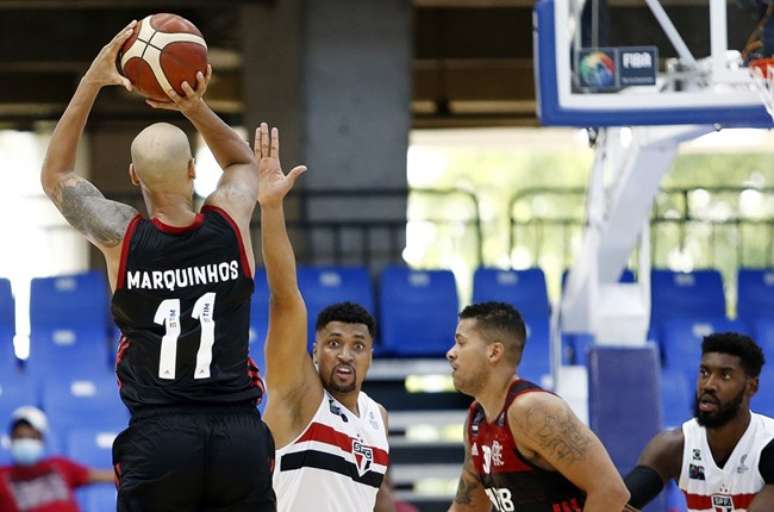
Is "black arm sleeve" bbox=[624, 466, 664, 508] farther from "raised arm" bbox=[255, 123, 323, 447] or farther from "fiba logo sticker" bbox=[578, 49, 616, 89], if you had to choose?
"fiba logo sticker" bbox=[578, 49, 616, 89]

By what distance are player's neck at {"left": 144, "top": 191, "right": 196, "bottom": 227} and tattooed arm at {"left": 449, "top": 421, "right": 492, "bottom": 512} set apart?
67.6 inches

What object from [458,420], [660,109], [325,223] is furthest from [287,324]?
[325,223]

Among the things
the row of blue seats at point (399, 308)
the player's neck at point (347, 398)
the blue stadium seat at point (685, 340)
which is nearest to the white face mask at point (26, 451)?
the row of blue seats at point (399, 308)

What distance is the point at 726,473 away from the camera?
7.02m

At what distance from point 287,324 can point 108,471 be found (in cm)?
466

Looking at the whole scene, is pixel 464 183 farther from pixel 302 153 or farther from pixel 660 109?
pixel 660 109

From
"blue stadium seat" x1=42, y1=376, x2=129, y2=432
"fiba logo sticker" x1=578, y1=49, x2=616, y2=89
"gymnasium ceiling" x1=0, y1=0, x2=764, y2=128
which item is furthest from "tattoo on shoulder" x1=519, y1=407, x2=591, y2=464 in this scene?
"gymnasium ceiling" x1=0, y1=0, x2=764, y2=128

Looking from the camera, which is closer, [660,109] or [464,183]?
[660,109]

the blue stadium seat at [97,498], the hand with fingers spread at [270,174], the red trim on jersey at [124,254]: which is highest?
the hand with fingers spread at [270,174]

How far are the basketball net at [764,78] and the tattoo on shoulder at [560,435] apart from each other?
2.66 metres

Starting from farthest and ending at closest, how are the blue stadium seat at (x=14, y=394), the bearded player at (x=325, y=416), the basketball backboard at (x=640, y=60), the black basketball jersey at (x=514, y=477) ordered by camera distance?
the blue stadium seat at (x=14, y=394) → the basketball backboard at (x=640, y=60) → the bearded player at (x=325, y=416) → the black basketball jersey at (x=514, y=477)

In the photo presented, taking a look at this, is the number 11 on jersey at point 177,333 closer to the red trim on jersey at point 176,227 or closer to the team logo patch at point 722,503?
the red trim on jersey at point 176,227

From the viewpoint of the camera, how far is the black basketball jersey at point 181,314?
4.82 metres

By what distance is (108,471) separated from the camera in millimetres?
10000
